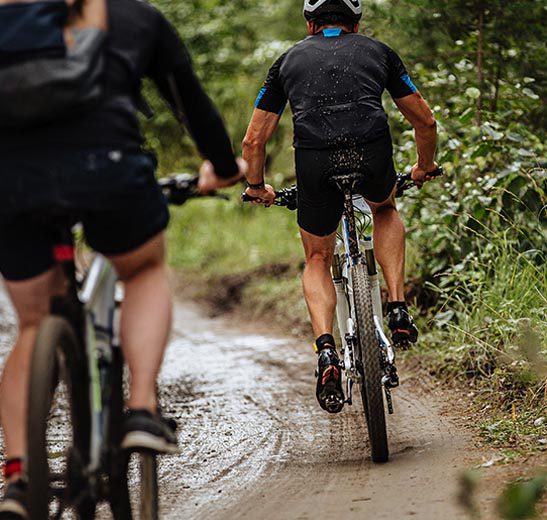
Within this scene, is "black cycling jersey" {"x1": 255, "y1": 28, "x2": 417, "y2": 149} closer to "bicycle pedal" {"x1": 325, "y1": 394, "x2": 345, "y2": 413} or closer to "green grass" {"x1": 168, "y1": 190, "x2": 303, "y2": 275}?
"bicycle pedal" {"x1": 325, "y1": 394, "x2": 345, "y2": 413}

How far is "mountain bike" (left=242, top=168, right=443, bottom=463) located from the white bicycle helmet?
2.81ft

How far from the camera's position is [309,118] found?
5250 mm

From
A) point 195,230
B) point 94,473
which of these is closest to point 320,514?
point 94,473

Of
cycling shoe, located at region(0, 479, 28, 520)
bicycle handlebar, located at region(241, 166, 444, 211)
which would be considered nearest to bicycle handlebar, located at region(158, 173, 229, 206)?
cycling shoe, located at region(0, 479, 28, 520)

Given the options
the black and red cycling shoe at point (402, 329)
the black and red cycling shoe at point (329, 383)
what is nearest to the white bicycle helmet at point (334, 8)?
the black and red cycling shoe at point (402, 329)

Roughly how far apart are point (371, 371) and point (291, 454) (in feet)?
2.42

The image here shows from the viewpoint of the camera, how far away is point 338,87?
17.2 ft

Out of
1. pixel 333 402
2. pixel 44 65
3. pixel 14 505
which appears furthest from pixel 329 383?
pixel 44 65

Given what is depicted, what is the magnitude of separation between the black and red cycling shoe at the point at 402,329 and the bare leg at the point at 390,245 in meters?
0.12

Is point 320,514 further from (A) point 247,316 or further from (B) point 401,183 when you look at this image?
Answer: (A) point 247,316

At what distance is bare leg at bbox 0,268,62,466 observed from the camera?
339cm

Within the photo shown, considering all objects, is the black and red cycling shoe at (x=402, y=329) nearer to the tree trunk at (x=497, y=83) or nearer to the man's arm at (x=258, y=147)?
the man's arm at (x=258, y=147)

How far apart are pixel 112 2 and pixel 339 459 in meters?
2.69

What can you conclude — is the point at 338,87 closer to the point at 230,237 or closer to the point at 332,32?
the point at 332,32
